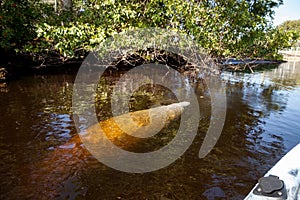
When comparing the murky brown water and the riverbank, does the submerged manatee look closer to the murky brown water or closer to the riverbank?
the murky brown water

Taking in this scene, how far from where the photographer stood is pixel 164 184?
390 cm

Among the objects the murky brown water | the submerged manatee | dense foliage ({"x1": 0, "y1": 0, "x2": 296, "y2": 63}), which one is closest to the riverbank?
dense foliage ({"x1": 0, "y1": 0, "x2": 296, "y2": 63})

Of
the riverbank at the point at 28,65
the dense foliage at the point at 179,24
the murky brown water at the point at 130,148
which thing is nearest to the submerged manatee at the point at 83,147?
the murky brown water at the point at 130,148

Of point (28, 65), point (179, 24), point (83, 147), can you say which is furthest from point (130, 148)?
point (28, 65)

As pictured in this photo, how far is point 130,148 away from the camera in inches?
198

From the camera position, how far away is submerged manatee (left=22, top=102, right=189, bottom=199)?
12.1 feet

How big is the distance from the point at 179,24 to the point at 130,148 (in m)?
5.72

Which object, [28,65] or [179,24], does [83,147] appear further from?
[28,65]

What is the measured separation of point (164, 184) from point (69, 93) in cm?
717

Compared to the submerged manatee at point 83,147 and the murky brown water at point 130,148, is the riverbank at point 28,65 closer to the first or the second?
the murky brown water at point 130,148

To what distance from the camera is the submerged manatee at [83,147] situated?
369cm

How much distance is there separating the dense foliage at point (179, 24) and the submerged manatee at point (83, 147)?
130 inches

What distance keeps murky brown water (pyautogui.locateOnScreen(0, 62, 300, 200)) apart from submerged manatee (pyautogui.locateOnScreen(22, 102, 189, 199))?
0.02 meters

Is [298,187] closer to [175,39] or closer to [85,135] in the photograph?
[85,135]
